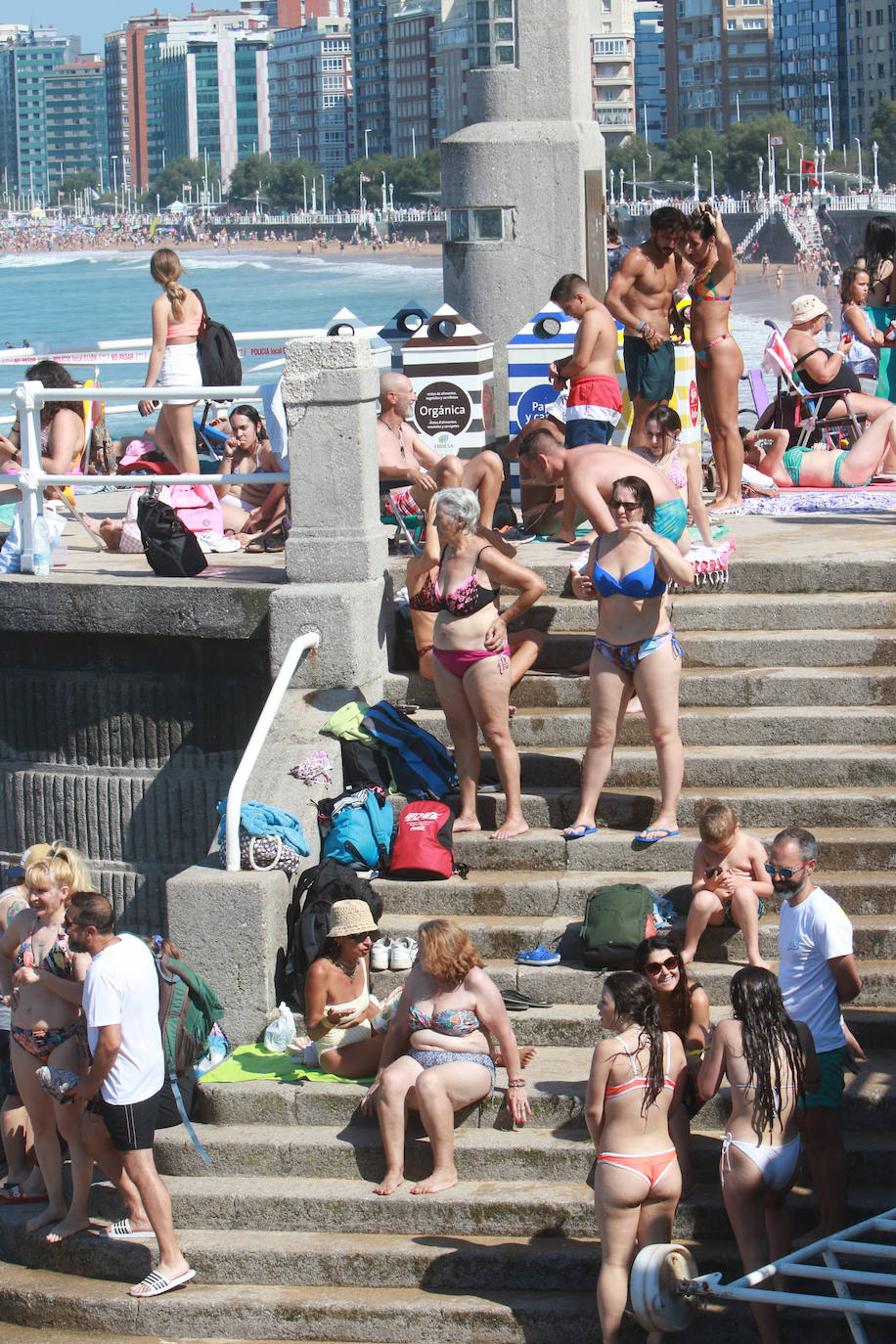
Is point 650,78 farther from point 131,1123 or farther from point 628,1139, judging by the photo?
point 628,1139

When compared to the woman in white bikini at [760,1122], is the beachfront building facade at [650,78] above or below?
above

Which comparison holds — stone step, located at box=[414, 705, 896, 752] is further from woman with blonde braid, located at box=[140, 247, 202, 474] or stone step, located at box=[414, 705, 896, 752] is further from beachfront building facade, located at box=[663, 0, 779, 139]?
beachfront building facade, located at box=[663, 0, 779, 139]

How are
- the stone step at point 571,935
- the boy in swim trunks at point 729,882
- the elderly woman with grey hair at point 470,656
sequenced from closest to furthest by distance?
the boy in swim trunks at point 729,882, the stone step at point 571,935, the elderly woman with grey hair at point 470,656

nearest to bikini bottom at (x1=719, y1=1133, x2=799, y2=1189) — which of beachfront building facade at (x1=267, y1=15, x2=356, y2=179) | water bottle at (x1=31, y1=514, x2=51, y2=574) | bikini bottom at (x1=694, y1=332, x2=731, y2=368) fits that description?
water bottle at (x1=31, y1=514, x2=51, y2=574)

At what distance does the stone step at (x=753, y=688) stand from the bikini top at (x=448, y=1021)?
2276mm

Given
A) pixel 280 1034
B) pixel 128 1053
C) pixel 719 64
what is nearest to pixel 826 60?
pixel 719 64

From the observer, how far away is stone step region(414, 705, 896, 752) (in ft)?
25.3

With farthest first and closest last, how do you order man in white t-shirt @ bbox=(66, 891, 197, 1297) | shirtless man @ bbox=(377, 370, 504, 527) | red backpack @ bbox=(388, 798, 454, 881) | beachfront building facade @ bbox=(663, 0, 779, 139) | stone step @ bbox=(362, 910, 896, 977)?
beachfront building facade @ bbox=(663, 0, 779, 139) → shirtless man @ bbox=(377, 370, 504, 527) → red backpack @ bbox=(388, 798, 454, 881) → stone step @ bbox=(362, 910, 896, 977) → man in white t-shirt @ bbox=(66, 891, 197, 1297)

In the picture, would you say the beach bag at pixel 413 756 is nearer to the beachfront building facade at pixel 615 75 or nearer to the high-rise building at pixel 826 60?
the high-rise building at pixel 826 60

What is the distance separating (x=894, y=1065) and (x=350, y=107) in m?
194

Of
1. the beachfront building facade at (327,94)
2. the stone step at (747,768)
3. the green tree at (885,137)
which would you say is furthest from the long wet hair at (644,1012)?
the beachfront building facade at (327,94)

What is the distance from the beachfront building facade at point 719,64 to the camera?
136250mm

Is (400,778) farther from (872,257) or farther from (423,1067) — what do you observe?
(872,257)

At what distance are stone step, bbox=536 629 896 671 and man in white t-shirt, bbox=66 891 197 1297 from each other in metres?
2.91
